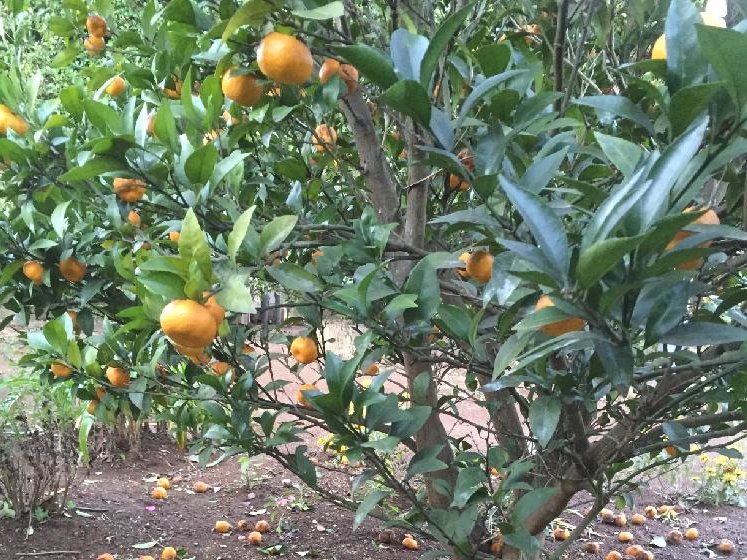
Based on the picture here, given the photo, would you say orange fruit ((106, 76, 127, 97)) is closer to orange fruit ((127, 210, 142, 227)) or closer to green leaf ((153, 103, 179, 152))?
orange fruit ((127, 210, 142, 227))

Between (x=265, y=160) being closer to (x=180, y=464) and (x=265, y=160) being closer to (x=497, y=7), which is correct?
(x=497, y=7)

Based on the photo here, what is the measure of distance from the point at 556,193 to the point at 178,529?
8.36ft

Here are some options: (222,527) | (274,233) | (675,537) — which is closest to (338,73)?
(274,233)

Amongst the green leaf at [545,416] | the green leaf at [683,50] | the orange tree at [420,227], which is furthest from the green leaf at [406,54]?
the green leaf at [545,416]

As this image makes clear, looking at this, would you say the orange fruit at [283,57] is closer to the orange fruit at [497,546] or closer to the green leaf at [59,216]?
the green leaf at [59,216]

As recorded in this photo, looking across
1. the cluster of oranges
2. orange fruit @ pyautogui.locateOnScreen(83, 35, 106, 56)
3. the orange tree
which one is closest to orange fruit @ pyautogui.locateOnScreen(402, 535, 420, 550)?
the cluster of oranges

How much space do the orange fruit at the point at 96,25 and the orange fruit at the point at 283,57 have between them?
3.40ft

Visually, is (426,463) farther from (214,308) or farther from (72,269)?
(72,269)

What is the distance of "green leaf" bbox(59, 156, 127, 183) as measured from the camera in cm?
120

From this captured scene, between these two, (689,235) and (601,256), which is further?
(689,235)

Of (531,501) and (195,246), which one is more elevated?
(195,246)

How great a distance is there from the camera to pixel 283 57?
1.07 meters

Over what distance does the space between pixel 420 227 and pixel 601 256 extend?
3.43 feet

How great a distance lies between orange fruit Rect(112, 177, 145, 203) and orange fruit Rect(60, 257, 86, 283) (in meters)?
0.43
